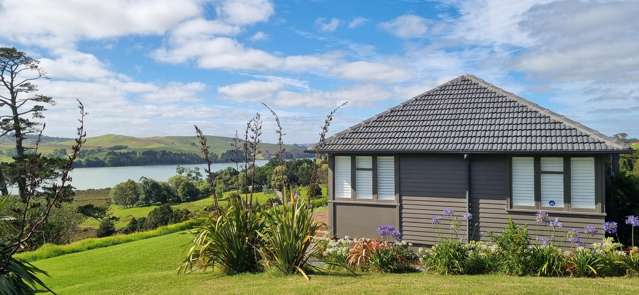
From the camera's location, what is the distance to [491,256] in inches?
339

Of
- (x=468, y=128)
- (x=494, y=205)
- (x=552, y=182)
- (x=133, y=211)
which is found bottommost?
(x=133, y=211)

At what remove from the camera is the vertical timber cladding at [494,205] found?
10.5 m

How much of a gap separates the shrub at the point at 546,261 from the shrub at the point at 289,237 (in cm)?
396

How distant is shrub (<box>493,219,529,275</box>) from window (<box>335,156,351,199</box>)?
4.74 meters

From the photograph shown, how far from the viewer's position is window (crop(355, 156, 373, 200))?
1206 cm

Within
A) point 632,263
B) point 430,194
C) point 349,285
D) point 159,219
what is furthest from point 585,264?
point 159,219

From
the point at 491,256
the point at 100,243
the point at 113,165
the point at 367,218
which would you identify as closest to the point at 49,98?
the point at 100,243

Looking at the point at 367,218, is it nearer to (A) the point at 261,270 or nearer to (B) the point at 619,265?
(A) the point at 261,270

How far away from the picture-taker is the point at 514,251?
327 inches

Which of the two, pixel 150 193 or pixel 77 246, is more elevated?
pixel 77 246

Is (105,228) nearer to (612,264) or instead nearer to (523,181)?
(523,181)

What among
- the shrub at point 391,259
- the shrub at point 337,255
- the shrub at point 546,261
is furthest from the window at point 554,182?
the shrub at point 337,255

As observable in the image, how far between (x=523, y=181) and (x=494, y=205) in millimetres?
883

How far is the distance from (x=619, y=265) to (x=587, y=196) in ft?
7.35
